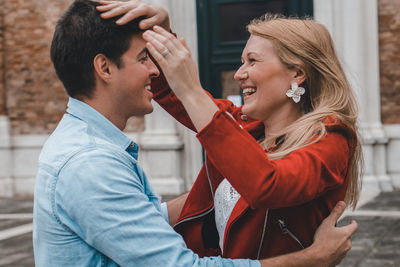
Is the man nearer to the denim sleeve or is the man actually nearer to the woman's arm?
the denim sleeve

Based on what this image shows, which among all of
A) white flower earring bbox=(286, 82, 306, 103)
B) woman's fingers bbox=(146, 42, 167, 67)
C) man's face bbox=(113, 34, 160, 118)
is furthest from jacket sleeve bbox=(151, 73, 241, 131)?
woman's fingers bbox=(146, 42, 167, 67)

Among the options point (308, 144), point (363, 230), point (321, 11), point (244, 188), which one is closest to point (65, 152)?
point (244, 188)

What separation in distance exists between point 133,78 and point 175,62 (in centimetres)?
25

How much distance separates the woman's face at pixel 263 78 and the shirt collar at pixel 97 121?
1.91ft

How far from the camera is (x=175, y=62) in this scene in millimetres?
1527

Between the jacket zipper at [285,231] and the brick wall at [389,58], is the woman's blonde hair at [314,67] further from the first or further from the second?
the brick wall at [389,58]

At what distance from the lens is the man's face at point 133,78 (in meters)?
1.70

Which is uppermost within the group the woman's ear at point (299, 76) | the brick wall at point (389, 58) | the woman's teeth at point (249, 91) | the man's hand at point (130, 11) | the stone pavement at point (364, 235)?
the man's hand at point (130, 11)

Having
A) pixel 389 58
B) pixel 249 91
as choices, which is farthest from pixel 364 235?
pixel 389 58

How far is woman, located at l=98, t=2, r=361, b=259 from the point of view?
1.52 meters

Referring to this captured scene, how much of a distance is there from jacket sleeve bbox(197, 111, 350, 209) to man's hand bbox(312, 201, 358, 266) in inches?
8.0

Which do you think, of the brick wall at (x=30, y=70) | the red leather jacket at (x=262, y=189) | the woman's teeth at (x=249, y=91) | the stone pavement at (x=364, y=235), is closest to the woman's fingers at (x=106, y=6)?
the red leather jacket at (x=262, y=189)

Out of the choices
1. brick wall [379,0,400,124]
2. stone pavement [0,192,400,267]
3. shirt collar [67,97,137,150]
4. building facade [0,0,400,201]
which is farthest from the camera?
brick wall [379,0,400,124]

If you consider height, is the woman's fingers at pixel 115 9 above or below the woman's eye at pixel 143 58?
above
